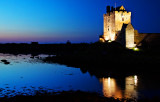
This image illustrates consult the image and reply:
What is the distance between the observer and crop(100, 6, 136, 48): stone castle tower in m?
48.2

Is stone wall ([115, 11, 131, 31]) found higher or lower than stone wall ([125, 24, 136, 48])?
higher

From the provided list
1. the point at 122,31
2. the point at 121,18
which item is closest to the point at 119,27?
the point at 121,18

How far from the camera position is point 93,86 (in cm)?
2091

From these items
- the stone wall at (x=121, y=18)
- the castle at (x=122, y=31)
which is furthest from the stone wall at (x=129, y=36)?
the stone wall at (x=121, y=18)

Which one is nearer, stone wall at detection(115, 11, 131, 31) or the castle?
the castle

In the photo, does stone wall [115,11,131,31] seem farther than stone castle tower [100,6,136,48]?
Yes

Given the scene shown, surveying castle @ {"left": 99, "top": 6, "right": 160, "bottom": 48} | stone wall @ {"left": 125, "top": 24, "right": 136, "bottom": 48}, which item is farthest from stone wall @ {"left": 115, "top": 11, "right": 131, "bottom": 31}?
stone wall @ {"left": 125, "top": 24, "right": 136, "bottom": 48}

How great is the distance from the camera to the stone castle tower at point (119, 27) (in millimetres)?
48156

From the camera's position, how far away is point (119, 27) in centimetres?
5250

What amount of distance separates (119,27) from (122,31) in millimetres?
2976

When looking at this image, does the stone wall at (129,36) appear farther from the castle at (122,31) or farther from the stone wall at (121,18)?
the stone wall at (121,18)

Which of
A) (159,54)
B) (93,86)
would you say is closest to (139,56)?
(159,54)

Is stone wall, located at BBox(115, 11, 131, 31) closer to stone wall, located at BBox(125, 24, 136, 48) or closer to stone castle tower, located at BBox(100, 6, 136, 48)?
stone castle tower, located at BBox(100, 6, 136, 48)

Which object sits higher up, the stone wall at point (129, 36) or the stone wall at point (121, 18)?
the stone wall at point (121, 18)
